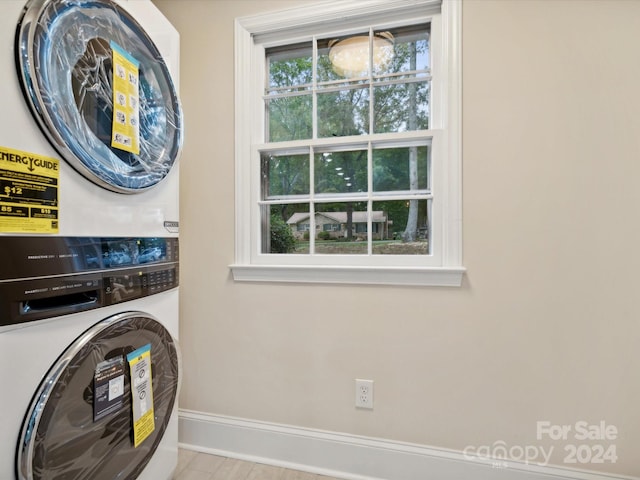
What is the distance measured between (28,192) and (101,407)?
24.2 inches

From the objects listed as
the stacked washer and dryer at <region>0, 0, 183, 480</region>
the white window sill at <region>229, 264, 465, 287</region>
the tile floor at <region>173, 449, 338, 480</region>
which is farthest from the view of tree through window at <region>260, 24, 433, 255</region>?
the tile floor at <region>173, 449, 338, 480</region>

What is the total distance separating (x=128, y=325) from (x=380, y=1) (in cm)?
168

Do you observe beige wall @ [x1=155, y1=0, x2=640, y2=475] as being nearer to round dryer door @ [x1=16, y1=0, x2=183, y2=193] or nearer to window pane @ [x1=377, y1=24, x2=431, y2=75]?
window pane @ [x1=377, y1=24, x2=431, y2=75]

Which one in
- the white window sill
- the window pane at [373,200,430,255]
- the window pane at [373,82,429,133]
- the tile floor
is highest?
A: the window pane at [373,82,429,133]

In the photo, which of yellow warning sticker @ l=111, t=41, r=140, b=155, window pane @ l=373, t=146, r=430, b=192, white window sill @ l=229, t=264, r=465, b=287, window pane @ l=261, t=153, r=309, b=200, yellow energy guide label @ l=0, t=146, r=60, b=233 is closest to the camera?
yellow energy guide label @ l=0, t=146, r=60, b=233

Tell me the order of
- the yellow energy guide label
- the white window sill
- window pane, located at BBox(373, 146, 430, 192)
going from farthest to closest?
window pane, located at BBox(373, 146, 430, 192)
the white window sill
the yellow energy guide label

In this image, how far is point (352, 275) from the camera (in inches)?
55.7

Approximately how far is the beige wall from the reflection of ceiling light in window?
0.32 metres

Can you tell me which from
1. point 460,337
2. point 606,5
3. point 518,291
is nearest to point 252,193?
point 460,337

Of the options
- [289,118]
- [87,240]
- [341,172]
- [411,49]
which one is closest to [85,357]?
[87,240]

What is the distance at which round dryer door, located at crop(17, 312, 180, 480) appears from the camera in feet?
2.37

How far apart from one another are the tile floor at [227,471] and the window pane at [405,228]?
1108 mm

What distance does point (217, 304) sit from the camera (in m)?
1.58

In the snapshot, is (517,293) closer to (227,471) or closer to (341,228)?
(341,228)
